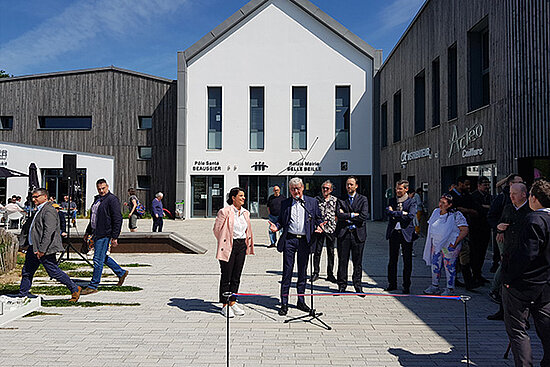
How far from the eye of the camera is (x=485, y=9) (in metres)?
12.4

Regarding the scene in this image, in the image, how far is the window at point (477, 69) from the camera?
13.6m

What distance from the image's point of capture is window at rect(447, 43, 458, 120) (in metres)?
15.3

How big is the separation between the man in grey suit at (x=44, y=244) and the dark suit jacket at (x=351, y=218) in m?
4.26

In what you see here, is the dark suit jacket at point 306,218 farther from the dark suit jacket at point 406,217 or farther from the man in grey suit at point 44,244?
the man in grey suit at point 44,244

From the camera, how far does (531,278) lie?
364 cm

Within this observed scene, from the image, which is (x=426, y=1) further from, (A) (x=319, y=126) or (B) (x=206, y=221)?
(B) (x=206, y=221)

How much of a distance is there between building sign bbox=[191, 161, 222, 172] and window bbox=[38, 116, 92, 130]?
25.4 ft

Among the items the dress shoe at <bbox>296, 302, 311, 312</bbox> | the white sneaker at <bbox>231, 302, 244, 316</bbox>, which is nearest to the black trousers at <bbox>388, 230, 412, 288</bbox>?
the dress shoe at <bbox>296, 302, 311, 312</bbox>

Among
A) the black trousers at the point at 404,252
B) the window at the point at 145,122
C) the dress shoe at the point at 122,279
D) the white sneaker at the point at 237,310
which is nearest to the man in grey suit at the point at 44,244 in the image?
the dress shoe at the point at 122,279

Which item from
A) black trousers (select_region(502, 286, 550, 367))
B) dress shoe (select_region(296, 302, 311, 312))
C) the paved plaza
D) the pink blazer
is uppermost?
the pink blazer

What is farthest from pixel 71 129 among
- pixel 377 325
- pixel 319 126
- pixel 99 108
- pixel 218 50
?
pixel 377 325

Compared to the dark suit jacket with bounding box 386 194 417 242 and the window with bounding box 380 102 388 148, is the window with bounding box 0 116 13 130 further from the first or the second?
the dark suit jacket with bounding box 386 194 417 242

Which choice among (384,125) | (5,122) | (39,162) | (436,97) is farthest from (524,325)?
(5,122)

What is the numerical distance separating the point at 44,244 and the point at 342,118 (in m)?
22.2
